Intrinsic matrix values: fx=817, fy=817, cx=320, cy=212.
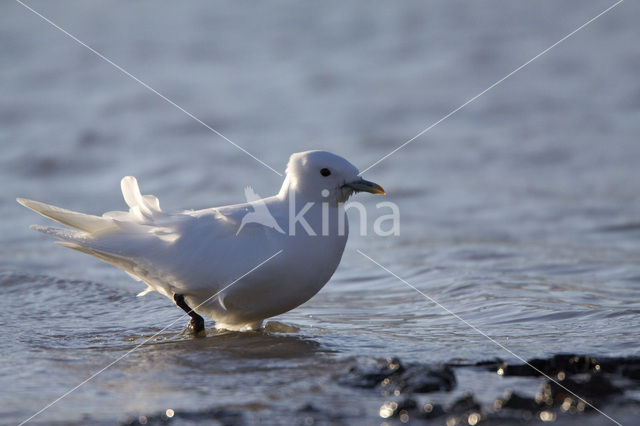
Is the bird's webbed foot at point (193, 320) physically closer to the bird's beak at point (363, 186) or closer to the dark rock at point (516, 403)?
the bird's beak at point (363, 186)

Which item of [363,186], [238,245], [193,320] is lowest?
[193,320]

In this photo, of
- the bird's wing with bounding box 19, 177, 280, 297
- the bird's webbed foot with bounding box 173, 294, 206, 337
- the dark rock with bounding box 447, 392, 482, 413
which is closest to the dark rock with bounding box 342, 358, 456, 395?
the dark rock with bounding box 447, 392, 482, 413

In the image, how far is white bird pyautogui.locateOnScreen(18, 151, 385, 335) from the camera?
14.5 feet

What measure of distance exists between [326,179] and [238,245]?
62cm

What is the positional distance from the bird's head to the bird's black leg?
914mm

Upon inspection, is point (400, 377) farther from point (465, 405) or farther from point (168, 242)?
point (168, 242)

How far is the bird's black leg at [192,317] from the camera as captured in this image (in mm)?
4723

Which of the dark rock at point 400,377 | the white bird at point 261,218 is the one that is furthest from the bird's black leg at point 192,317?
the dark rock at point 400,377

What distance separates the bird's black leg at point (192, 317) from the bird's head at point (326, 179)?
91 centimetres

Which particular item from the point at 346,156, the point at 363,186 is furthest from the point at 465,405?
the point at 346,156

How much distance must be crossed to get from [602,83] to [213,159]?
19.9 feet

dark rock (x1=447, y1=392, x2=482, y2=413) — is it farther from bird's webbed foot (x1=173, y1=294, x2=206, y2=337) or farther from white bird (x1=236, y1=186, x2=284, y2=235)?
bird's webbed foot (x1=173, y1=294, x2=206, y2=337)

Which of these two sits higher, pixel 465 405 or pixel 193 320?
pixel 193 320

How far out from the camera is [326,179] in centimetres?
461
